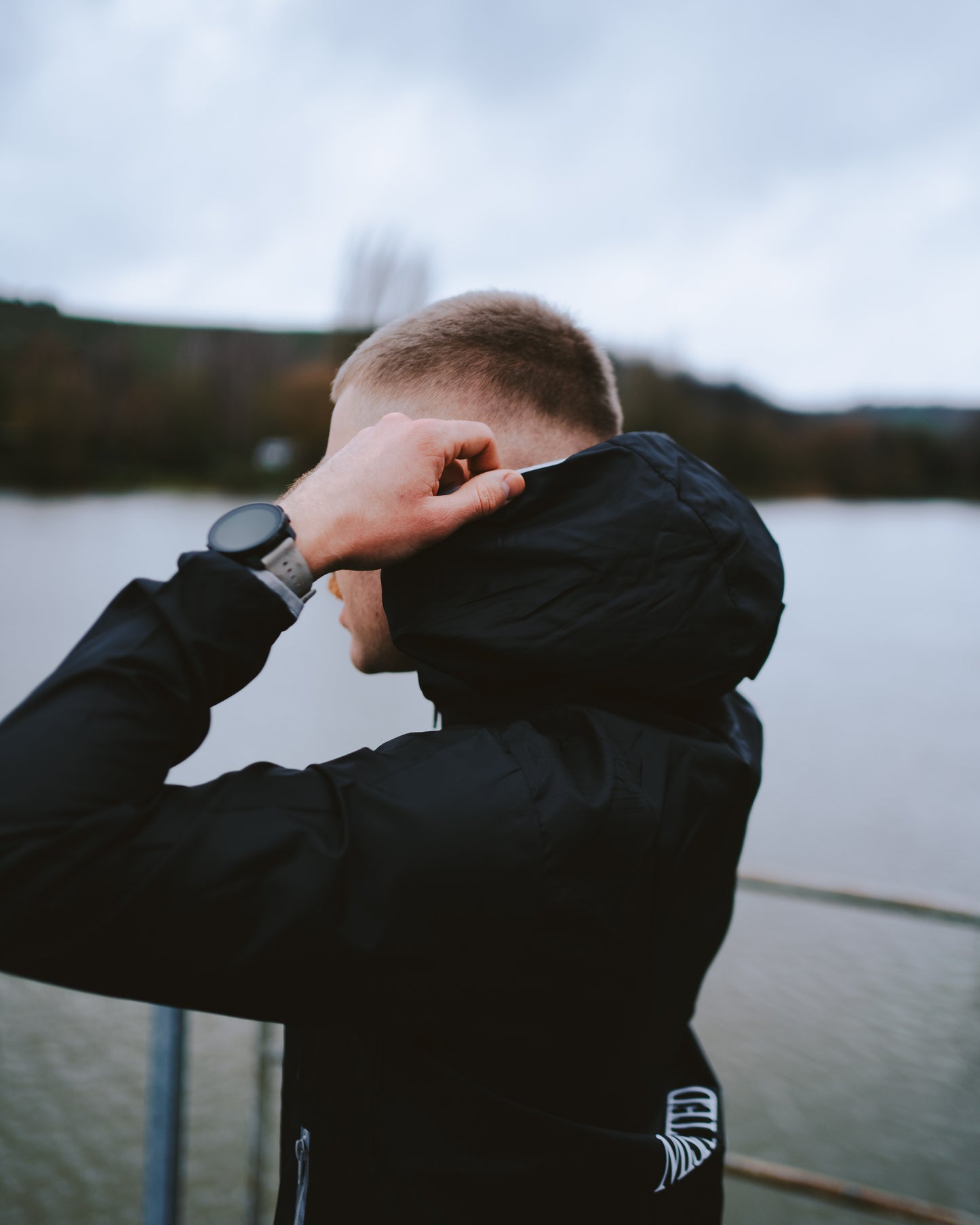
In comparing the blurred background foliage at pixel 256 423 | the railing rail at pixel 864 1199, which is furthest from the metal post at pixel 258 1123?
the blurred background foliage at pixel 256 423

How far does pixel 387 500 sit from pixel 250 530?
138 millimetres

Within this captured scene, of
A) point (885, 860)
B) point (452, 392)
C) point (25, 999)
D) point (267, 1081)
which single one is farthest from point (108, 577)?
point (452, 392)

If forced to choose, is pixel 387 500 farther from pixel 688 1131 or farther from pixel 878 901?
pixel 878 901

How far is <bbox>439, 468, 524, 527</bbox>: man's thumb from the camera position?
0.81 metres

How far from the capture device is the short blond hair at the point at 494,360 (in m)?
1.08

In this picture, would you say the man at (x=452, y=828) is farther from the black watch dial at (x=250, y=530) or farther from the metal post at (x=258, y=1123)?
the metal post at (x=258, y=1123)

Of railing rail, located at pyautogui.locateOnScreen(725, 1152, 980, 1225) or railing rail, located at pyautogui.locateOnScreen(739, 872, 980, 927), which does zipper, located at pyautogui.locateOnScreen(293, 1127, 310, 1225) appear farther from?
railing rail, located at pyautogui.locateOnScreen(725, 1152, 980, 1225)

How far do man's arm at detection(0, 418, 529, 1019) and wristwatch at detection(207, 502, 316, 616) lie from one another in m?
0.02

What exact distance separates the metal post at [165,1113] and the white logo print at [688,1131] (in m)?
0.93

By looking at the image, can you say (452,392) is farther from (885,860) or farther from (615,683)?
(885,860)

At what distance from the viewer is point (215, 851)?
65cm

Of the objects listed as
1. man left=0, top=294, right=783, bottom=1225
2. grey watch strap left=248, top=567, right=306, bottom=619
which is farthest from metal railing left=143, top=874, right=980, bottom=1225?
grey watch strap left=248, top=567, right=306, bottom=619

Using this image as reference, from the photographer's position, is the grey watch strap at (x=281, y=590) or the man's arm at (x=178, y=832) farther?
the grey watch strap at (x=281, y=590)

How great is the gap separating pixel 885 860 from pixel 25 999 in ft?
21.6
